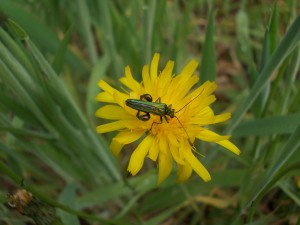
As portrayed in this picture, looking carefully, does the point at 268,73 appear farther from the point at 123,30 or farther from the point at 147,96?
the point at 123,30

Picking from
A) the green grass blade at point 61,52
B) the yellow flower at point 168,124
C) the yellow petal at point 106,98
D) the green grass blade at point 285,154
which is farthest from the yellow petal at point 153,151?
the green grass blade at point 61,52

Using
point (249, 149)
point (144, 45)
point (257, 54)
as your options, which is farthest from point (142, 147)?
point (257, 54)

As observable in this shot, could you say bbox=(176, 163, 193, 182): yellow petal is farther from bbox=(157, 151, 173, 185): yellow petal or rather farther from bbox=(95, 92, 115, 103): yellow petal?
Result: bbox=(95, 92, 115, 103): yellow petal

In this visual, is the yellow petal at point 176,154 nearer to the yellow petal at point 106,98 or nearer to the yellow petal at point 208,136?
the yellow petal at point 208,136

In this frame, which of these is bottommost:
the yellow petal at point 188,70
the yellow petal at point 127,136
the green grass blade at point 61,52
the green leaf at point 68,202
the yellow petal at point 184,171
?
the green leaf at point 68,202

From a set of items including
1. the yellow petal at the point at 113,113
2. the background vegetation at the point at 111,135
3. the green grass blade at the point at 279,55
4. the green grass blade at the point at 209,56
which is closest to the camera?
the green grass blade at the point at 279,55

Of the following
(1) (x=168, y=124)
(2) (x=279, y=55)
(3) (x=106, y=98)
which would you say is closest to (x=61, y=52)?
(3) (x=106, y=98)

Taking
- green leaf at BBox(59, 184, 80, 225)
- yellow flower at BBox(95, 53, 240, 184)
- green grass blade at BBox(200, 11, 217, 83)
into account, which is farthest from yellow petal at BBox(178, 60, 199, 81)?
green leaf at BBox(59, 184, 80, 225)

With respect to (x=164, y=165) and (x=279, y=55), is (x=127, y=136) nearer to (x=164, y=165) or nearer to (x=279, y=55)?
(x=164, y=165)
